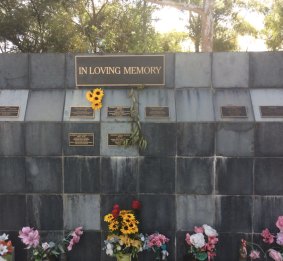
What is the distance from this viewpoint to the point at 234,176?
5.57 metres

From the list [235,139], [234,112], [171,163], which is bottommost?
[171,163]

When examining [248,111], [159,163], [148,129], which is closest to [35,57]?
[148,129]

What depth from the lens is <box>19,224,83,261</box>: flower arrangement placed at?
530 centimetres

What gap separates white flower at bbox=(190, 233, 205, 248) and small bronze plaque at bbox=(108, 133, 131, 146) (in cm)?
183

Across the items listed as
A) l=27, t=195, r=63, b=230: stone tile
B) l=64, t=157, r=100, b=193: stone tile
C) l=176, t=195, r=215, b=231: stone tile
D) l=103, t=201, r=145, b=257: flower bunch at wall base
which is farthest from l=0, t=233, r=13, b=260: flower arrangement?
l=176, t=195, r=215, b=231: stone tile

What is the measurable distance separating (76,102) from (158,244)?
264 centimetres

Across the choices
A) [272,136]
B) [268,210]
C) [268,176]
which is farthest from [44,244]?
[272,136]

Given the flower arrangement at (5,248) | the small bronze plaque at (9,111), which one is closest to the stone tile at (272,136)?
the small bronze plaque at (9,111)

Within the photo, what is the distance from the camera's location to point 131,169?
5.66m

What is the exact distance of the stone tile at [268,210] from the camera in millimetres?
5559

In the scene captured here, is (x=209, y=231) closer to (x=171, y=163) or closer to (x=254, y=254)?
(x=254, y=254)

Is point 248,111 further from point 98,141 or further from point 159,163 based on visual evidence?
point 98,141

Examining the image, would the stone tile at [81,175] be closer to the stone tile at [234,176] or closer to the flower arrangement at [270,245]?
Answer: the stone tile at [234,176]

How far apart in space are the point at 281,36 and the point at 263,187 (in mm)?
15843
